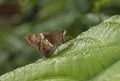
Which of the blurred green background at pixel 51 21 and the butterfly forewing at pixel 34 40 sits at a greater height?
the blurred green background at pixel 51 21

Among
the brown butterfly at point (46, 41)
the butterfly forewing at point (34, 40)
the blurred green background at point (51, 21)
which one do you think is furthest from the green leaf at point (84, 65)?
the blurred green background at point (51, 21)

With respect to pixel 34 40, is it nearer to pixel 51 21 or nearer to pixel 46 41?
pixel 46 41

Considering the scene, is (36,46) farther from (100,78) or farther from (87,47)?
(100,78)

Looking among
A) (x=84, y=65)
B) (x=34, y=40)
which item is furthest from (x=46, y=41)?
(x=84, y=65)

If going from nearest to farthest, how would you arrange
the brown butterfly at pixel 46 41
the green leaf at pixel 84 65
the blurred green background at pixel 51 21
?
the green leaf at pixel 84 65
the brown butterfly at pixel 46 41
the blurred green background at pixel 51 21

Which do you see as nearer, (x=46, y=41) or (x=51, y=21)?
(x=46, y=41)

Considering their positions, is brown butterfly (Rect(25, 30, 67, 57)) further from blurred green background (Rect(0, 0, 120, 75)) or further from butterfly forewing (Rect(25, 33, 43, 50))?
blurred green background (Rect(0, 0, 120, 75))

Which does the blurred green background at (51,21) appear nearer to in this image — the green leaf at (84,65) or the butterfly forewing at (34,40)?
the butterfly forewing at (34,40)
